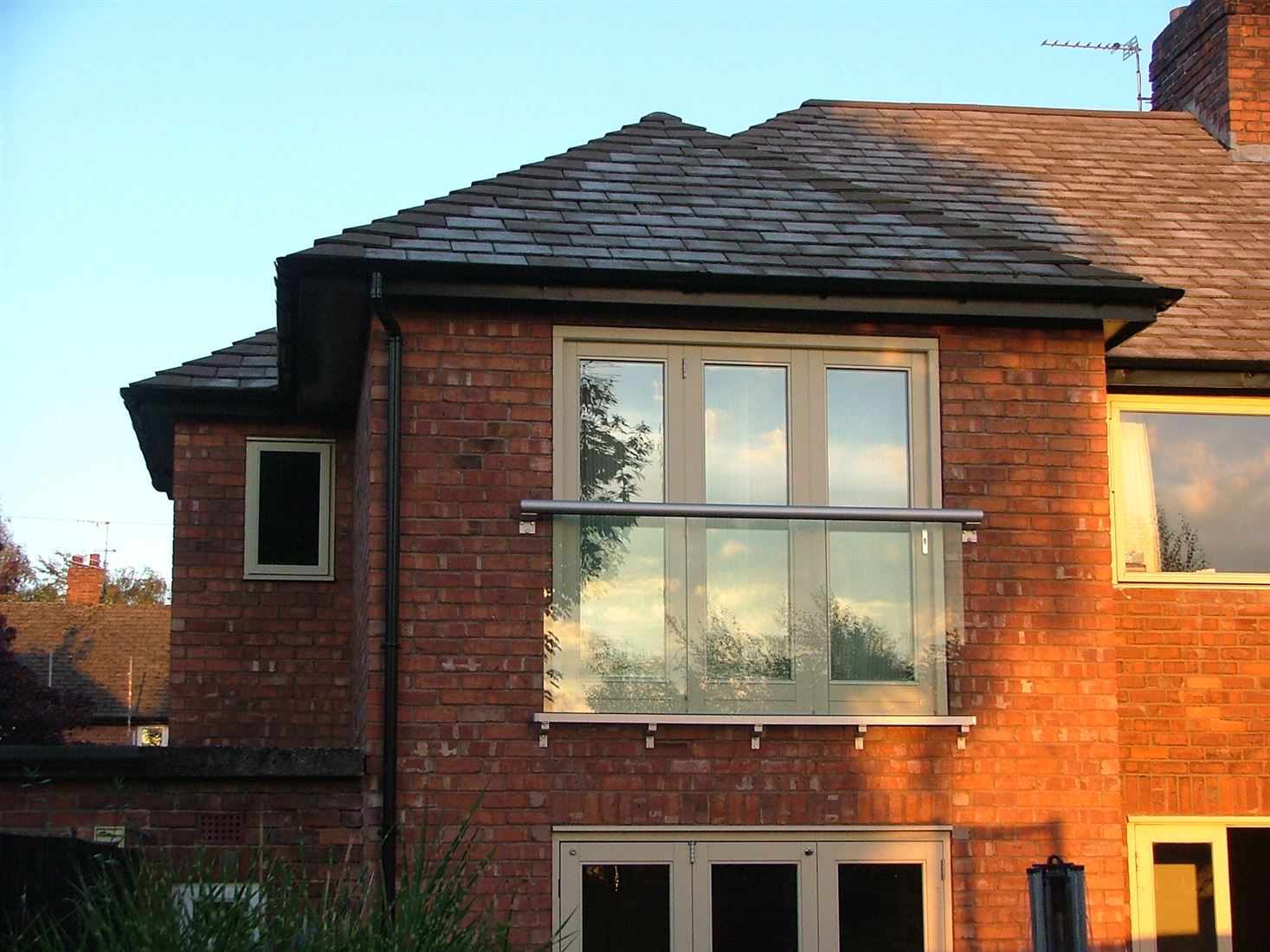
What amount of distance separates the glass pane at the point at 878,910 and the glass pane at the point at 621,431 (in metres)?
2.37

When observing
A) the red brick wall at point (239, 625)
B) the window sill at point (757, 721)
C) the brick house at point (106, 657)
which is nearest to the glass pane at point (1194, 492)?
the window sill at point (757, 721)

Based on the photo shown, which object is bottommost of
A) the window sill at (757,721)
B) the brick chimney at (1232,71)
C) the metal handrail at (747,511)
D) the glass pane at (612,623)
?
the window sill at (757,721)

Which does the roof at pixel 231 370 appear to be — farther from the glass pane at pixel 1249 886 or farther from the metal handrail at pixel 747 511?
the glass pane at pixel 1249 886

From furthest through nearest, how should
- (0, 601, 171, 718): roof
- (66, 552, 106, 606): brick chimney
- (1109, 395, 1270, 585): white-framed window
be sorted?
(66, 552, 106, 606): brick chimney < (0, 601, 171, 718): roof < (1109, 395, 1270, 585): white-framed window

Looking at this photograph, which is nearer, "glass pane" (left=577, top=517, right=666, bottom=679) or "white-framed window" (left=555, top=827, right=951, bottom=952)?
"white-framed window" (left=555, top=827, right=951, bottom=952)

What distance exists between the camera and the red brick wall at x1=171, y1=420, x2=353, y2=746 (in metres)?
→ 11.8

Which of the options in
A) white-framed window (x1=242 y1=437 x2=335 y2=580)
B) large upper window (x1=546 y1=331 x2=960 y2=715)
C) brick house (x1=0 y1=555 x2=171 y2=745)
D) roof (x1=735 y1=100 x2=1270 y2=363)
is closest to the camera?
large upper window (x1=546 y1=331 x2=960 y2=715)

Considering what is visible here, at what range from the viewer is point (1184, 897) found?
10.2 meters

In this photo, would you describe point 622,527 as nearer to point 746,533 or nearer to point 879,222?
point 746,533

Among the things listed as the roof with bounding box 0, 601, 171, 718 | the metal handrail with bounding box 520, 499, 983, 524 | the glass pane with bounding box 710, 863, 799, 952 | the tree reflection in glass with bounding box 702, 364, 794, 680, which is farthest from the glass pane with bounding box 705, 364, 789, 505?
the roof with bounding box 0, 601, 171, 718

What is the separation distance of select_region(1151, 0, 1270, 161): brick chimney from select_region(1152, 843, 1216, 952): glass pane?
6.77 m

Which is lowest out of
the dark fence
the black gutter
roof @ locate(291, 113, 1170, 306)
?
the dark fence

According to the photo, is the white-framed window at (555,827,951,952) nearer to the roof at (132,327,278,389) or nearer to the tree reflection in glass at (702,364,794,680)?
the tree reflection in glass at (702,364,794,680)

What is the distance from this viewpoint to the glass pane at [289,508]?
1216cm
